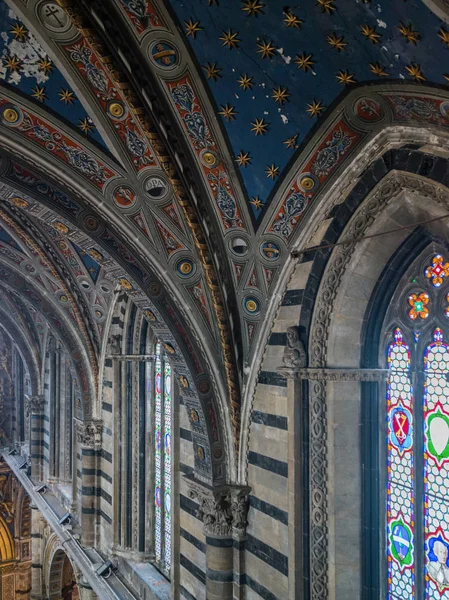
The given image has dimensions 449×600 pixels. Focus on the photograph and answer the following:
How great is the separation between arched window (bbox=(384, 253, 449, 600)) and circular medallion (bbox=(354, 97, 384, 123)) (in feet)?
5.88

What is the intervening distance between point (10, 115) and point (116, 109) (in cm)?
125

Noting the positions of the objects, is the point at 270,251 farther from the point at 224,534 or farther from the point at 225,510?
the point at 224,534

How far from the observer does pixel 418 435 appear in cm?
665

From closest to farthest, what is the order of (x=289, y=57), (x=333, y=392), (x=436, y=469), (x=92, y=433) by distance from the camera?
(x=289, y=57)
(x=436, y=469)
(x=333, y=392)
(x=92, y=433)

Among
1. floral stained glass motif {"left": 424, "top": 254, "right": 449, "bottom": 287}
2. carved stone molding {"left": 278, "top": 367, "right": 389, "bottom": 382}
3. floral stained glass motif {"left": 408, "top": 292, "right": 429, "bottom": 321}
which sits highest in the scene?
floral stained glass motif {"left": 424, "top": 254, "right": 449, "bottom": 287}

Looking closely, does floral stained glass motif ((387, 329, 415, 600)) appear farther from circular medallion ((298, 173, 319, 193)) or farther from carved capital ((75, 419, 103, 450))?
carved capital ((75, 419, 103, 450))

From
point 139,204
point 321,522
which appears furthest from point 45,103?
point 321,522

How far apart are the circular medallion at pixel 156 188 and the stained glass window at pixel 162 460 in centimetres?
533

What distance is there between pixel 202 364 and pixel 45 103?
14.2 feet

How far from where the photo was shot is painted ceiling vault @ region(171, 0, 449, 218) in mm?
4484

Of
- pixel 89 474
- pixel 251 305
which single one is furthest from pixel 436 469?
pixel 89 474

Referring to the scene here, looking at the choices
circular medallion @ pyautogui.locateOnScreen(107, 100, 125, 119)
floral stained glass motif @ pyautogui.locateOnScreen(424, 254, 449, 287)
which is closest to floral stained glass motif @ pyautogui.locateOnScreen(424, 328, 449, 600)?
floral stained glass motif @ pyautogui.locateOnScreen(424, 254, 449, 287)

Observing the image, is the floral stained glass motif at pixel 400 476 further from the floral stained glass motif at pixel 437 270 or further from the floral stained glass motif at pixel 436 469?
the floral stained glass motif at pixel 437 270

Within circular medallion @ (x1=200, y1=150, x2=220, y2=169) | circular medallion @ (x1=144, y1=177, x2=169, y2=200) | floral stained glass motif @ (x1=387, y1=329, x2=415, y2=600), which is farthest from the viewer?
circular medallion @ (x1=144, y1=177, x2=169, y2=200)
